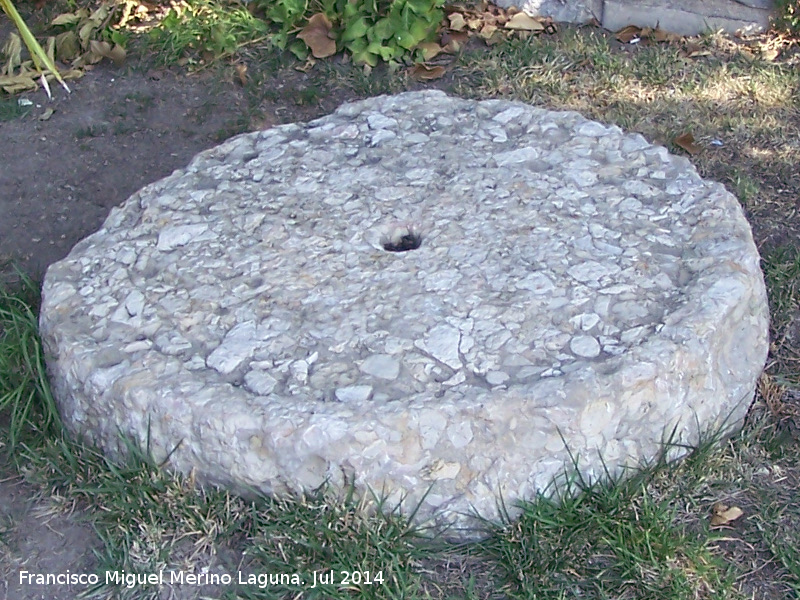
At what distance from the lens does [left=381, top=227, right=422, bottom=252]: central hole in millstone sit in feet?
8.71

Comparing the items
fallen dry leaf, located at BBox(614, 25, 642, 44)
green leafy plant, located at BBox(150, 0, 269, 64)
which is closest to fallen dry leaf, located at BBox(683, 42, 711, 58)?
fallen dry leaf, located at BBox(614, 25, 642, 44)

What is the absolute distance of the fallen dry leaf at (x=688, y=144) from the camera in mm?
3645

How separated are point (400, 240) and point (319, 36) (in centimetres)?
178

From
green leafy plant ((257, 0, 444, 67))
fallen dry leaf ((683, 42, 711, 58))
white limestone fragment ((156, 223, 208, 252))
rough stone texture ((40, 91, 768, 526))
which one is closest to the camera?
rough stone texture ((40, 91, 768, 526))

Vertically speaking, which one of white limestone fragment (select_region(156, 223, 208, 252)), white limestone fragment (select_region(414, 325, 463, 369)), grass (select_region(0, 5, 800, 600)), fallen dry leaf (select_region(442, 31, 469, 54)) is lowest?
grass (select_region(0, 5, 800, 600))

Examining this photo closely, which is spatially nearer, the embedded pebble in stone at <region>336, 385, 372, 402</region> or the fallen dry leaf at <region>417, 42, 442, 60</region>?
the embedded pebble in stone at <region>336, 385, 372, 402</region>

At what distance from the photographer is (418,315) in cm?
235

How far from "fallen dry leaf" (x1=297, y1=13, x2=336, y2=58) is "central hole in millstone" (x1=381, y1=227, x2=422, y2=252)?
171cm

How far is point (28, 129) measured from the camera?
388 cm

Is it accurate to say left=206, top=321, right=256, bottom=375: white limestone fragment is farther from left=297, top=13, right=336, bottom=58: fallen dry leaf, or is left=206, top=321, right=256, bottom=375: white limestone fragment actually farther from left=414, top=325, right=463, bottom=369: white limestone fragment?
left=297, top=13, right=336, bottom=58: fallen dry leaf

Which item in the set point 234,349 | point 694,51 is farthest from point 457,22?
point 234,349

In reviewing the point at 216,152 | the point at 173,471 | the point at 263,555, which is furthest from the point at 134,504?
the point at 216,152

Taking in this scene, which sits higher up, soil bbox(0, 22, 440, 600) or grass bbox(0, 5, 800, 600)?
soil bbox(0, 22, 440, 600)

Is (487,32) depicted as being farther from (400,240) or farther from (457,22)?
(400,240)
